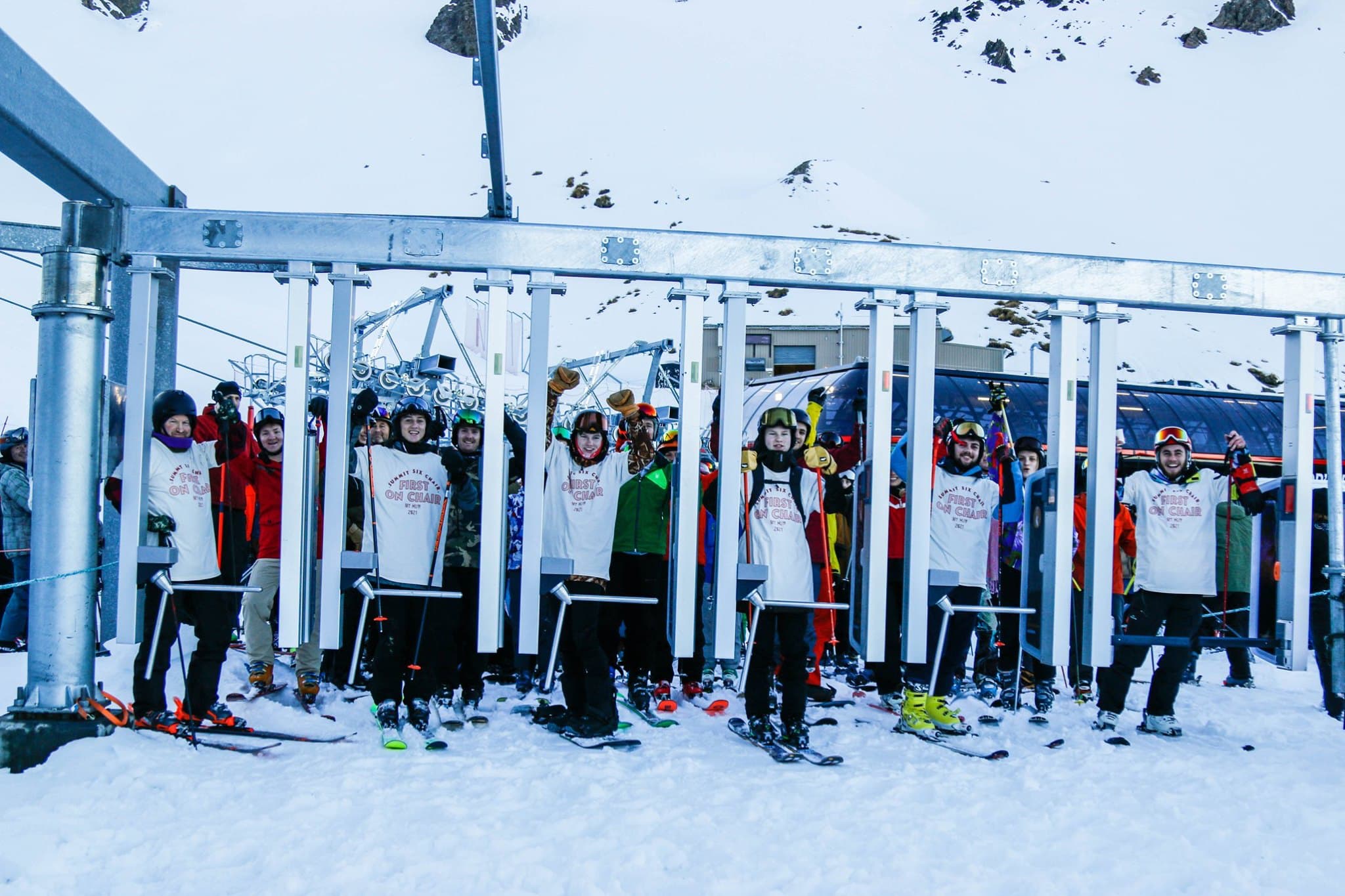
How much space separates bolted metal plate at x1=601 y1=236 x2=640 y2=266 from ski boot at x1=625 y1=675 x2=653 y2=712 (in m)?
2.66

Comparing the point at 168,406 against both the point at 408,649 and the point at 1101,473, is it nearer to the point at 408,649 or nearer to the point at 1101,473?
the point at 408,649

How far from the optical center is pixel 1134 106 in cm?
9062

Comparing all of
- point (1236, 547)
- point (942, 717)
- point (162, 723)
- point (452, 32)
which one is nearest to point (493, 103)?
point (162, 723)

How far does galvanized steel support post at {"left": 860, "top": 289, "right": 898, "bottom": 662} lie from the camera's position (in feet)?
16.9

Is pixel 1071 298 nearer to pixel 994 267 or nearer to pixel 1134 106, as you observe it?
pixel 994 267

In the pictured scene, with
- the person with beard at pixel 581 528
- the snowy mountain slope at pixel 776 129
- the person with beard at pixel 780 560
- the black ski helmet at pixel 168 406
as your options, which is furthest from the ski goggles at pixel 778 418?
the snowy mountain slope at pixel 776 129

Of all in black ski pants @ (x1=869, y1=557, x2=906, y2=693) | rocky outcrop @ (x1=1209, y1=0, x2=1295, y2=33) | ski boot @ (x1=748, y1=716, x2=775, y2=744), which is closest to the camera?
ski boot @ (x1=748, y1=716, x2=775, y2=744)

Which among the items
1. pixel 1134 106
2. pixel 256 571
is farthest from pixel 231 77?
pixel 256 571

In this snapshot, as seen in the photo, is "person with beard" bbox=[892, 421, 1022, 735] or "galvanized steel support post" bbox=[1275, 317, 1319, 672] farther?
"person with beard" bbox=[892, 421, 1022, 735]

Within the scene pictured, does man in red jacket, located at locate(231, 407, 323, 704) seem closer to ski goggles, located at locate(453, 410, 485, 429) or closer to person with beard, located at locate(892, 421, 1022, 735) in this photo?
ski goggles, located at locate(453, 410, 485, 429)

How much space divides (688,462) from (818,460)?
117 cm

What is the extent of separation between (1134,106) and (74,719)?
325ft

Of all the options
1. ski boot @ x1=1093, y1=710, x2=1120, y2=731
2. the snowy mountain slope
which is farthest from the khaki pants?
the snowy mountain slope

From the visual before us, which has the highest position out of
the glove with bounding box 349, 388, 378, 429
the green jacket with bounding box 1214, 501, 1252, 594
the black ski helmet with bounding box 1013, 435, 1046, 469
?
the glove with bounding box 349, 388, 378, 429
